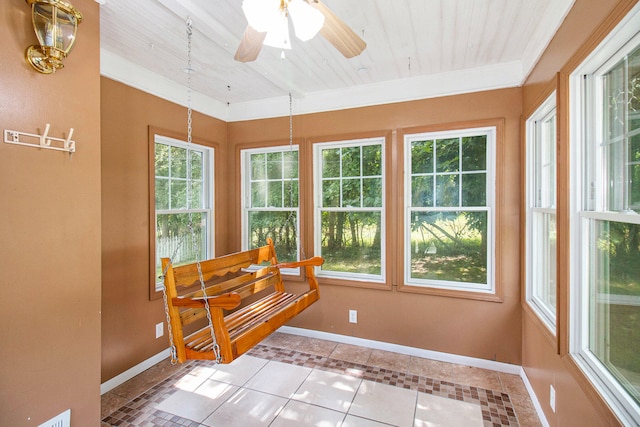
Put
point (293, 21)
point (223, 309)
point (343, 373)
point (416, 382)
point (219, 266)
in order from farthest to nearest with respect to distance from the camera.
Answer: point (343, 373) < point (416, 382) < point (219, 266) < point (223, 309) < point (293, 21)

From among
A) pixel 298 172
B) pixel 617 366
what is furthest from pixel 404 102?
pixel 617 366

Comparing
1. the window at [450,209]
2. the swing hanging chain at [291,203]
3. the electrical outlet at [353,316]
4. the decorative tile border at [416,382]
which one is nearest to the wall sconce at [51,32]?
the swing hanging chain at [291,203]

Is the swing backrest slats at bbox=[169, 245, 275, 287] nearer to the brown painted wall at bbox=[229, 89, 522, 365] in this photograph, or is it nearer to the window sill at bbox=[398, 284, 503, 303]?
the brown painted wall at bbox=[229, 89, 522, 365]

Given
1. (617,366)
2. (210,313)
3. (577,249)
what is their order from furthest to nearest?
1. (210,313)
2. (577,249)
3. (617,366)

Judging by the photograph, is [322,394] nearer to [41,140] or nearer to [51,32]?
[41,140]

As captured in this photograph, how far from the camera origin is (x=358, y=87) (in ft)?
10.5

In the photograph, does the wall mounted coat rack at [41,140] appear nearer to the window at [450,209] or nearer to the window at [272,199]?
the window at [272,199]

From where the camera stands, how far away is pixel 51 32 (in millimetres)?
1541

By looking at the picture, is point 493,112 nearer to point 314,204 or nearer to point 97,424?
point 314,204

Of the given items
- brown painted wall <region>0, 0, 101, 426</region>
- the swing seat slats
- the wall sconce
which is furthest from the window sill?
the wall sconce

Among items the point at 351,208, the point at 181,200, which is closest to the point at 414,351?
the point at 351,208

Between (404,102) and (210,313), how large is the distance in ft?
8.38

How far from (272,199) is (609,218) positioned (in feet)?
9.93

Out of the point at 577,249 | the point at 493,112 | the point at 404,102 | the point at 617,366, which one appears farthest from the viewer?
the point at 404,102
